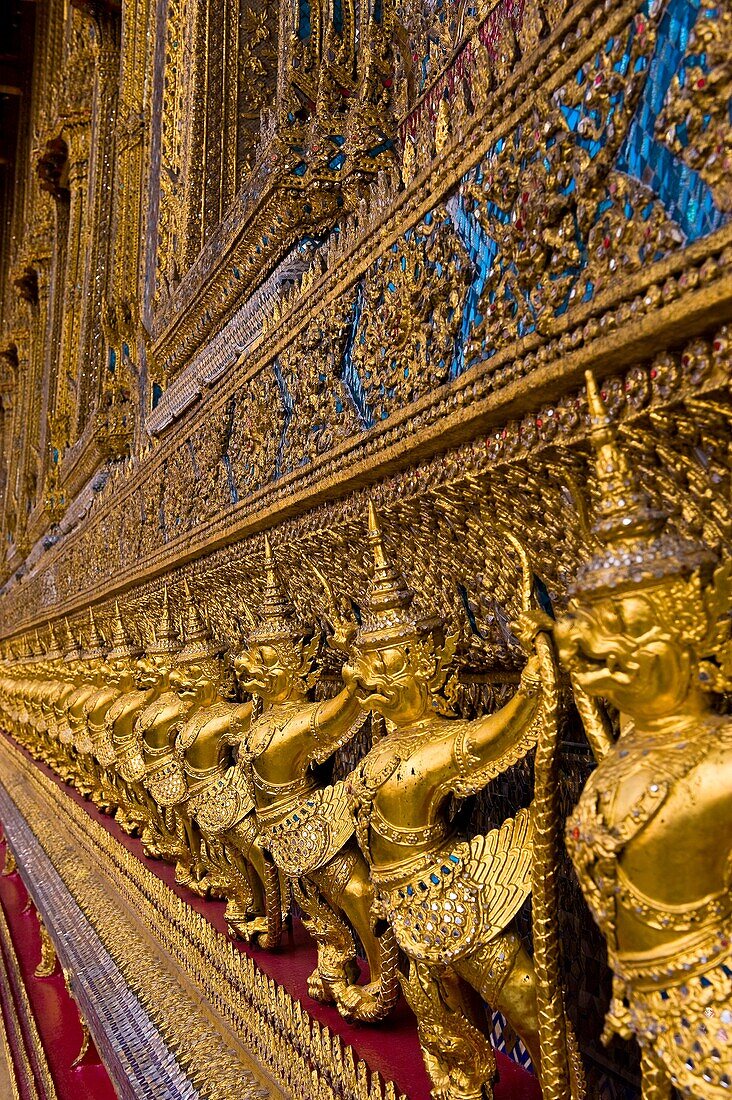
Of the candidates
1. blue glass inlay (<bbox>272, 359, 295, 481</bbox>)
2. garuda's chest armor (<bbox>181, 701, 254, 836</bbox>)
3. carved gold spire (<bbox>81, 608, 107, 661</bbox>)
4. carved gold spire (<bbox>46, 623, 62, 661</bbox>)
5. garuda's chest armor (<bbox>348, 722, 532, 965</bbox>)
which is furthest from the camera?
carved gold spire (<bbox>46, 623, 62, 661</bbox>)

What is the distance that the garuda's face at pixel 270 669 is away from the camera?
5.98 ft

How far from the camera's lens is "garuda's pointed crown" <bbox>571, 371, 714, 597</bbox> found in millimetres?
828

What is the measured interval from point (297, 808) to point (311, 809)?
7cm

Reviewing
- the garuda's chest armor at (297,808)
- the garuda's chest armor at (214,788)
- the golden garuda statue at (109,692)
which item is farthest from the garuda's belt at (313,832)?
the golden garuda statue at (109,692)

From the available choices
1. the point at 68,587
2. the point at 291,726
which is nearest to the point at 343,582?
the point at 291,726

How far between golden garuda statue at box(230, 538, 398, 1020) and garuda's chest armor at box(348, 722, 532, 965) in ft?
0.85

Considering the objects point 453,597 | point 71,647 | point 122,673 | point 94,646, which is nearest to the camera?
point 453,597

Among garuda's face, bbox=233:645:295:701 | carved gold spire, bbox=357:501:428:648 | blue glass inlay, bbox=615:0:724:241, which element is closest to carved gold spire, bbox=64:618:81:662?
garuda's face, bbox=233:645:295:701

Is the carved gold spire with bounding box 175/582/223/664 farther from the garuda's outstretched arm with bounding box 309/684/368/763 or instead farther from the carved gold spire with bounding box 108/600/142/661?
the carved gold spire with bounding box 108/600/142/661

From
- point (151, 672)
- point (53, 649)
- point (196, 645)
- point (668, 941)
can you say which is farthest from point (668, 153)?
point (53, 649)

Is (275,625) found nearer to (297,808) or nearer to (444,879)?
(297,808)

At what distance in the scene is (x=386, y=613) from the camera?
1338 millimetres

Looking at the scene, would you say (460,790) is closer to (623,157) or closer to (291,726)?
(291,726)

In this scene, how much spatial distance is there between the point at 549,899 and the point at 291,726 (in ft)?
2.48
